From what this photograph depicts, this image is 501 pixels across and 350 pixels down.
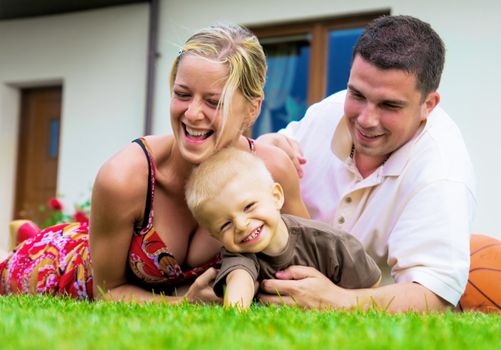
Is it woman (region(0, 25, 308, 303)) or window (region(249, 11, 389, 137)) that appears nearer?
woman (region(0, 25, 308, 303))

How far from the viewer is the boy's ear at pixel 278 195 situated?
12.7 feet

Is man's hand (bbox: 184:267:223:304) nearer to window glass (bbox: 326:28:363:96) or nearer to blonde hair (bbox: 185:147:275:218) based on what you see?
blonde hair (bbox: 185:147:275:218)

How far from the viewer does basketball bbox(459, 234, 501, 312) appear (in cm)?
479

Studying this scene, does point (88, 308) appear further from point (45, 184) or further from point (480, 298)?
point (45, 184)

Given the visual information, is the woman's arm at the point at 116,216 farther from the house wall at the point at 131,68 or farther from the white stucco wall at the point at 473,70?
the house wall at the point at 131,68

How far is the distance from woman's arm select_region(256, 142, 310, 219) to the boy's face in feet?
1.59

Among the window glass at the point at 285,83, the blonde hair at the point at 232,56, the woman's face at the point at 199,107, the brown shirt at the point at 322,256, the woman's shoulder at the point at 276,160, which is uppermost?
the window glass at the point at 285,83

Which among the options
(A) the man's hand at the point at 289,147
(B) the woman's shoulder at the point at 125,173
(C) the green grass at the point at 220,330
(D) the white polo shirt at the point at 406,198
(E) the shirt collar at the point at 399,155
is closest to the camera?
(C) the green grass at the point at 220,330

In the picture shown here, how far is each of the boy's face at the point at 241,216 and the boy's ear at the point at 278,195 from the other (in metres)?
0.14

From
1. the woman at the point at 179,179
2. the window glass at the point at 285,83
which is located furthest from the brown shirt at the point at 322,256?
the window glass at the point at 285,83

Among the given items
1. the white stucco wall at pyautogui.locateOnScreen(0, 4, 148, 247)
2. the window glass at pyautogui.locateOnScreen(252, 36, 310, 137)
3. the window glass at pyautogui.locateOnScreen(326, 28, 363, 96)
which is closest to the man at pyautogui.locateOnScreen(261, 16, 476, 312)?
the window glass at pyautogui.locateOnScreen(326, 28, 363, 96)

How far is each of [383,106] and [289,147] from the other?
69 cm

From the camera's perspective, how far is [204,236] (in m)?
4.22

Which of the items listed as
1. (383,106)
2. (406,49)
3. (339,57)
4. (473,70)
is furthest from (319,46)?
(383,106)
